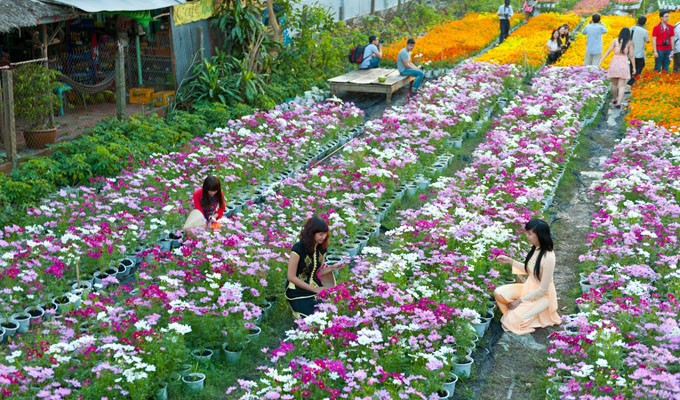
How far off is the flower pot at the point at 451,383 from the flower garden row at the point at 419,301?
0.03 m

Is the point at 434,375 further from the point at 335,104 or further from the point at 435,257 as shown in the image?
the point at 335,104

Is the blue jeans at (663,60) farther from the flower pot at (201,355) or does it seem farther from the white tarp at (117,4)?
the flower pot at (201,355)

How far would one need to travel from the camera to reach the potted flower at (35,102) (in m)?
12.6

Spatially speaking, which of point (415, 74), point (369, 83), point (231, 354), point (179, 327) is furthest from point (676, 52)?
point (179, 327)

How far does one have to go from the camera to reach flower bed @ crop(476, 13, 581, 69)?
67.8 feet

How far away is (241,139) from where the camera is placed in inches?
520

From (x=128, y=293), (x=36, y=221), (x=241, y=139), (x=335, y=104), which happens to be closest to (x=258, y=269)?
(x=128, y=293)

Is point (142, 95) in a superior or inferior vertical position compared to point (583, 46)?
inferior

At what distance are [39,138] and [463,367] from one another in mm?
8490

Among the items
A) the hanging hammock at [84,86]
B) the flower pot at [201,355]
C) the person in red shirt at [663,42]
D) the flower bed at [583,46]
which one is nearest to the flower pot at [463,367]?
the flower pot at [201,355]

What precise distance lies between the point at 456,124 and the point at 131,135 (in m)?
5.71

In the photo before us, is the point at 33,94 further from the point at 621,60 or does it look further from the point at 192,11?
the point at 621,60

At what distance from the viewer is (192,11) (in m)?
17.0

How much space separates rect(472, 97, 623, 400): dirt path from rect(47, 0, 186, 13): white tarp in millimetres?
8123
